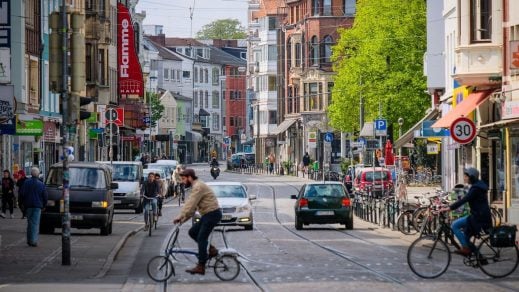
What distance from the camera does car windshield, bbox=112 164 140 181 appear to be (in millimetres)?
59688

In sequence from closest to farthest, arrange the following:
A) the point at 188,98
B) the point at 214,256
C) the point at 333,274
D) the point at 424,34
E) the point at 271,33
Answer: the point at 214,256 < the point at 333,274 < the point at 424,34 < the point at 271,33 < the point at 188,98

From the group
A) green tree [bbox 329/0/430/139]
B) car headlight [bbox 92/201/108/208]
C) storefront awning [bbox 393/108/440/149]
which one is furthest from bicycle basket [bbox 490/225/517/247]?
green tree [bbox 329/0/430/139]

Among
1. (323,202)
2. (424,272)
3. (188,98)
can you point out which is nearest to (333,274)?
(424,272)

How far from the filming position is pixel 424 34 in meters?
85.2

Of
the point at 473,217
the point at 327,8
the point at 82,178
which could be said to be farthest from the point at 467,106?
the point at 327,8

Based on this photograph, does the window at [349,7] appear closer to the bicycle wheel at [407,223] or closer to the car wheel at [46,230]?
the bicycle wheel at [407,223]

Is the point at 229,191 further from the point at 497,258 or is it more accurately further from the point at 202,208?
the point at 202,208

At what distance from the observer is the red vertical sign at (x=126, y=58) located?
100125mm

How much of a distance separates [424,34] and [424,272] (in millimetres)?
61276

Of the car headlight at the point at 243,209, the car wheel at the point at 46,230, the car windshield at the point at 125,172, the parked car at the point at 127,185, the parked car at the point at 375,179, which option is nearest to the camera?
the car wheel at the point at 46,230

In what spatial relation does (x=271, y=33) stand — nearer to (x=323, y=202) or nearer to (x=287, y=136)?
(x=287, y=136)

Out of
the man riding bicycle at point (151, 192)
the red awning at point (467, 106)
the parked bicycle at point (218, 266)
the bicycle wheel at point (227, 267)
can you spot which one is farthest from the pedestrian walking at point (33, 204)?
the red awning at point (467, 106)

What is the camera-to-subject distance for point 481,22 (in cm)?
4625

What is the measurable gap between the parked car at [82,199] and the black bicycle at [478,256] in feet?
53.8
